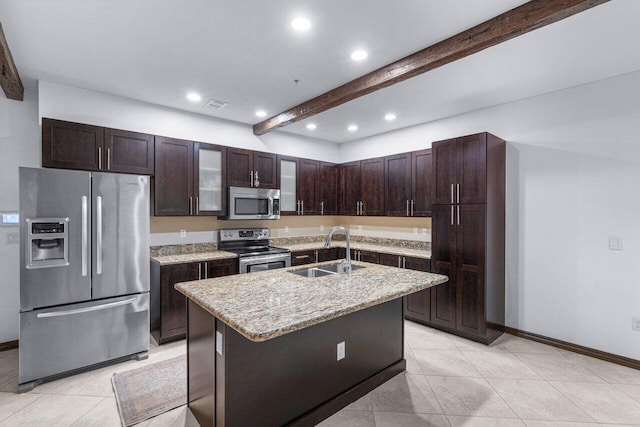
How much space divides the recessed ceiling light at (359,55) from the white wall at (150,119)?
245 centimetres

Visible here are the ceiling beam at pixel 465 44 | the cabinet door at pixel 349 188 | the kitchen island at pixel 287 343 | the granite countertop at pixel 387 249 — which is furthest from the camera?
the cabinet door at pixel 349 188

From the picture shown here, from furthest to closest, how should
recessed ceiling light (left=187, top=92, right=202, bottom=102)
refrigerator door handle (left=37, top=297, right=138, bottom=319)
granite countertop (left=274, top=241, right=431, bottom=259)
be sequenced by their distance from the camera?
granite countertop (left=274, top=241, right=431, bottom=259) → recessed ceiling light (left=187, top=92, right=202, bottom=102) → refrigerator door handle (left=37, top=297, right=138, bottom=319)

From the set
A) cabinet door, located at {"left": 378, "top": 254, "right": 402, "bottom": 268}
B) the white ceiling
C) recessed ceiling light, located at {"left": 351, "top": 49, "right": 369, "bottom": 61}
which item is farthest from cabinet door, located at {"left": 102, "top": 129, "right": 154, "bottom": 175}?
cabinet door, located at {"left": 378, "top": 254, "right": 402, "bottom": 268}

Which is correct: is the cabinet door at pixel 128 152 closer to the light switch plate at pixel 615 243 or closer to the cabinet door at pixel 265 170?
the cabinet door at pixel 265 170

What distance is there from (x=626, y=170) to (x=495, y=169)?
3.66 feet

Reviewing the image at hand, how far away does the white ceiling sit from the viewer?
6.75 ft

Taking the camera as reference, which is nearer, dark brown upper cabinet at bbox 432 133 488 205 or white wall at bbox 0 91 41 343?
white wall at bbox 0 91 41 343

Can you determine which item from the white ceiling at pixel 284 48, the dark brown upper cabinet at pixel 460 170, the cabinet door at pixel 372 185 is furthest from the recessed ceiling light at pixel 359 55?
the cabinet door at pixel 372 185

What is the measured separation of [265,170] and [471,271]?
121 inches

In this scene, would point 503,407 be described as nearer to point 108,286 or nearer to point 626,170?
point 626,170

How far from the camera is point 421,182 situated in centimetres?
441

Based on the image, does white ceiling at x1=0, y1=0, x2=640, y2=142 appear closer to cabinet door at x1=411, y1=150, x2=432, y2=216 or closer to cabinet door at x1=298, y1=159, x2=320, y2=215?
cabinet door at x1=411, y1=150, x2=432, y2=216

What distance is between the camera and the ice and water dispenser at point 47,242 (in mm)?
2596

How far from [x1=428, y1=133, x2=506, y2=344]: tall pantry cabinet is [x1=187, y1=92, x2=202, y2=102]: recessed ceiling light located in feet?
9.60
